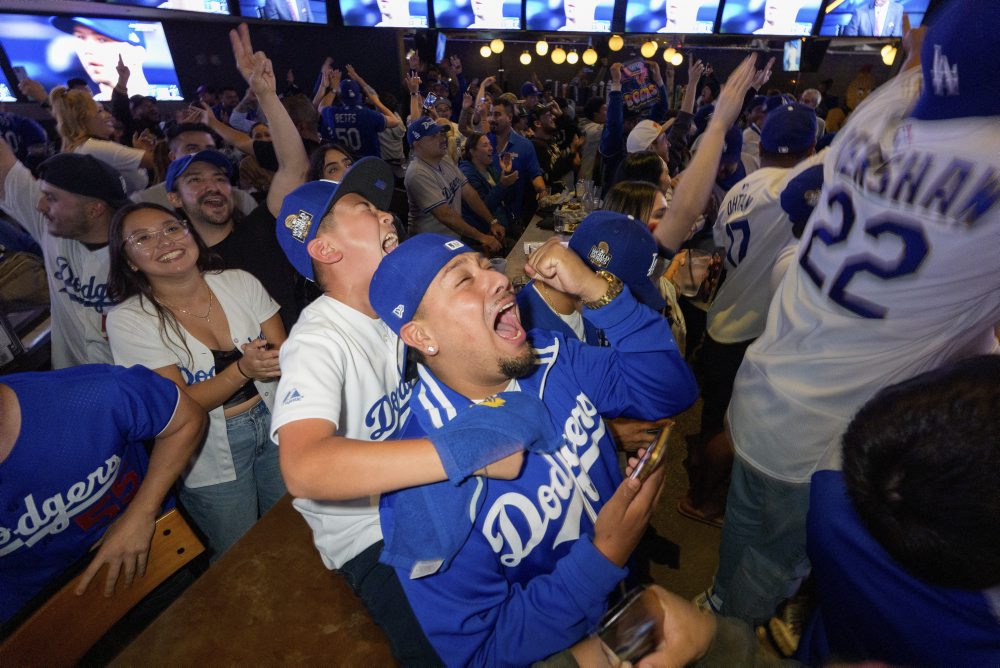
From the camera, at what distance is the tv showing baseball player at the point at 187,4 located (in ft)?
25.3

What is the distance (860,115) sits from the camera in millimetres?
1871

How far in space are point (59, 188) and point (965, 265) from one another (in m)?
4.32

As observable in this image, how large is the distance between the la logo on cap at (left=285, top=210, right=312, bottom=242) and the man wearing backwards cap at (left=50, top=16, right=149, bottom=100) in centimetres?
1304

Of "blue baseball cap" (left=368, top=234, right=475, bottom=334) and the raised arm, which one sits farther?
the raised arm

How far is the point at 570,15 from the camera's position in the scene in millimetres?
10203

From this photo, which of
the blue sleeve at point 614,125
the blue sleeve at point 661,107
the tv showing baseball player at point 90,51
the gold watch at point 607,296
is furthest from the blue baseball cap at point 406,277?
the tv showing baseball player at point 90,51

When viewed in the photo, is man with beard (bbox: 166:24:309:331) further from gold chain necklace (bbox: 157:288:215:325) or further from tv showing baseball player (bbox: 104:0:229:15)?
tv showing baseball player (bbox: 104:0:229:15)

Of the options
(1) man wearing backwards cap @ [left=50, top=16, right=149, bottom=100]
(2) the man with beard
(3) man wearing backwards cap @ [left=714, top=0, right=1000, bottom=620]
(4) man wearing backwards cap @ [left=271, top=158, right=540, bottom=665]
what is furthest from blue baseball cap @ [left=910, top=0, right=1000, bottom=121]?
(1) man wearing backwards cap @ [left=50, top=16, right=149, bottom=100]

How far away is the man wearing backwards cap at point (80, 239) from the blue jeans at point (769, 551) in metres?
3.67

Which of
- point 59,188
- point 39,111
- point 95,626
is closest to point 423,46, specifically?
point 39,111

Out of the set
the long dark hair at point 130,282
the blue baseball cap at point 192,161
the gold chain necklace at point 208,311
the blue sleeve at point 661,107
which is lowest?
the gold chain necklace at point 208,311

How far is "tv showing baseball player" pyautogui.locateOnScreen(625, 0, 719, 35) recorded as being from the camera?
9.86 meters

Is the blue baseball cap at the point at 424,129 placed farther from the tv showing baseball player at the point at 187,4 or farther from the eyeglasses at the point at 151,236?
the tv showing baseball player at the point at 187,4

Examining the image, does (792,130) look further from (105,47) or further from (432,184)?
(105,47)
